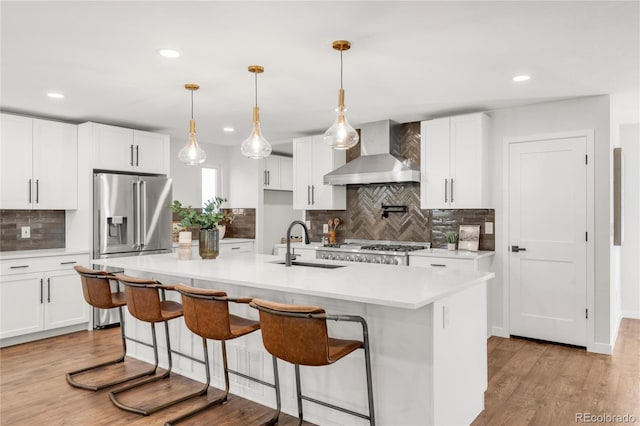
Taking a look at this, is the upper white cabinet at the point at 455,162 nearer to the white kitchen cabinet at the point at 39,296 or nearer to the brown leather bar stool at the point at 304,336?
the brown leather bar stool at the point at 304,336

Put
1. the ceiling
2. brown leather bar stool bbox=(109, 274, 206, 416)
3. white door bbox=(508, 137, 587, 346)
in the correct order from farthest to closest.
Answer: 1. white door bbox=(508, 137, 587, 346)
2. brown leather bar stool bbox=(109, 274, 206, 416)
3. the ceiling

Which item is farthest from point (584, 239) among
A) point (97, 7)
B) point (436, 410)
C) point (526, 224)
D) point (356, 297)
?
point (97, 7)

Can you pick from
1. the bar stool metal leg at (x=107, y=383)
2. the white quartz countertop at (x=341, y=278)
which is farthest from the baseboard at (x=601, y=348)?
the bar stool metal leg at (x=107, y=383)

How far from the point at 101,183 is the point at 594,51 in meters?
5.00

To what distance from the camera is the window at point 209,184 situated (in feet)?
23.0

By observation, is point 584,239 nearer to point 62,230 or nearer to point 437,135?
point 437,135

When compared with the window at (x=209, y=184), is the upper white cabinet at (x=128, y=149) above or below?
above


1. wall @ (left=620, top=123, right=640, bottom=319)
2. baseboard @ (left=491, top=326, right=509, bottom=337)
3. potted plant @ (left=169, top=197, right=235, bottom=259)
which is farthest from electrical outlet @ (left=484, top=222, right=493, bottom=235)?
potted plant @ (left=169, top=197, right=235, bottom=259)

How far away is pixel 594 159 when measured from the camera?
4168 millimetres

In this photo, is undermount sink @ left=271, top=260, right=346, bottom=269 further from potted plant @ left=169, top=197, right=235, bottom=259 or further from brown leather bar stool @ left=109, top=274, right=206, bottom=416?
brown leather bar stool @ left=109, top=274, right=206, bottom=416

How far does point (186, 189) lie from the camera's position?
22.0ft

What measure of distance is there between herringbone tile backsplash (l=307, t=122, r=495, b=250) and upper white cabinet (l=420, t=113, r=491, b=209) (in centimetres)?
30

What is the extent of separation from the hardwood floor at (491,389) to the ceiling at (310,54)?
248cm

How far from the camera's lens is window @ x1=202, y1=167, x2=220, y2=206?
7.00 metres
